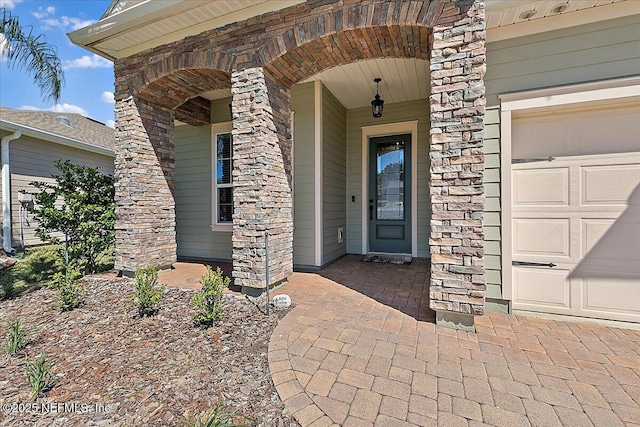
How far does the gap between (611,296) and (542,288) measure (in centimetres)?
53

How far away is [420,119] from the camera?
531 cm

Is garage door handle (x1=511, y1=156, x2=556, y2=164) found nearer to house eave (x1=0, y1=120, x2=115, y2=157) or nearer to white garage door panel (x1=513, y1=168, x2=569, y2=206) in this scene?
white garage door panel (x1=513, y1=168, x2=569, y2=206)

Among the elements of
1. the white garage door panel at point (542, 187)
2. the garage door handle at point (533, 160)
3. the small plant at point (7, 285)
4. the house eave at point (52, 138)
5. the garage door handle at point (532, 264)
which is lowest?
the small plant at point (7, 285)

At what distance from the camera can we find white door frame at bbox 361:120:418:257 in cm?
538

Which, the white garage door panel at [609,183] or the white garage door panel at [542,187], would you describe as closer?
the white garage door panel at [609,183]

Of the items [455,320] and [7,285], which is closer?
[455,320]

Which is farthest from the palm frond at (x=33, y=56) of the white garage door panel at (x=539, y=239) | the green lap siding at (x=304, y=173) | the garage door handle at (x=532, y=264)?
the garage door handle at (x=532, y=264)

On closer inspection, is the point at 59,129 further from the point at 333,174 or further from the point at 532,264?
the point at 532,264

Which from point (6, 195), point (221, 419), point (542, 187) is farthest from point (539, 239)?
point (6, 195)

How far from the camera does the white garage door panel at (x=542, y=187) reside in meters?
2.72

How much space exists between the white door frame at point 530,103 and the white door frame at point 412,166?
2565 millimetres

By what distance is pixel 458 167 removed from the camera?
7.93 feet

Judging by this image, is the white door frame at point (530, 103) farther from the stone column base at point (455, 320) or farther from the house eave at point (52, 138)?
the house eave at point (52, 138)

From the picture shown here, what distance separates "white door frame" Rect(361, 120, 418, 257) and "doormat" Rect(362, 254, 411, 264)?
22 centimetres
